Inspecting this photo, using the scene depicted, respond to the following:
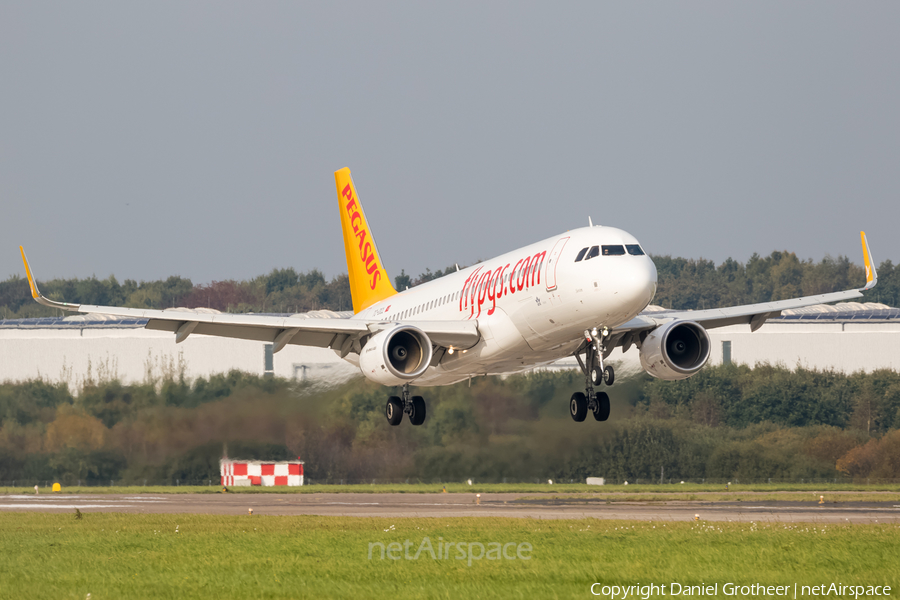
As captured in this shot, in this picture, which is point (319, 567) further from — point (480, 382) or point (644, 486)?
point (644, 486)

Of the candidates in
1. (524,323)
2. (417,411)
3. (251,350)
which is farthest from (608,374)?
(251,350)

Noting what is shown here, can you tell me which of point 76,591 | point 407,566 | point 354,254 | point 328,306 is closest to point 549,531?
point 407,566

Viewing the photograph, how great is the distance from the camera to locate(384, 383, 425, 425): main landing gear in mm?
36781

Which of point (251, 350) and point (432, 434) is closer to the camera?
point (432, 434)

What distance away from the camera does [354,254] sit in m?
48.7

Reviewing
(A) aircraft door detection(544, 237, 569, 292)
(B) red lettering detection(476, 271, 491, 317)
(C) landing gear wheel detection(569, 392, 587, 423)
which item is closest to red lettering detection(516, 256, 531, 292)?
(A) aircraft door detection(544, 237, 569, 292)

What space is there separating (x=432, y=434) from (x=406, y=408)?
12975mm

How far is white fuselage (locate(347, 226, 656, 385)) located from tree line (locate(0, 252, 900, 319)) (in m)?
88.7

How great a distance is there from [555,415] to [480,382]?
3.38 metres

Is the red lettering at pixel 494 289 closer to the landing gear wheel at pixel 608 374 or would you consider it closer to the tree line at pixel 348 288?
the landing gear wheel at pixel 608 374

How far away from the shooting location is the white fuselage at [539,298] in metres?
29.2

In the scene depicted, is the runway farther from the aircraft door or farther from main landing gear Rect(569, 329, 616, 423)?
the aircraft door

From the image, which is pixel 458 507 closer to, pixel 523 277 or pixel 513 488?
pixel 523 277

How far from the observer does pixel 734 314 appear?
1486 inches
